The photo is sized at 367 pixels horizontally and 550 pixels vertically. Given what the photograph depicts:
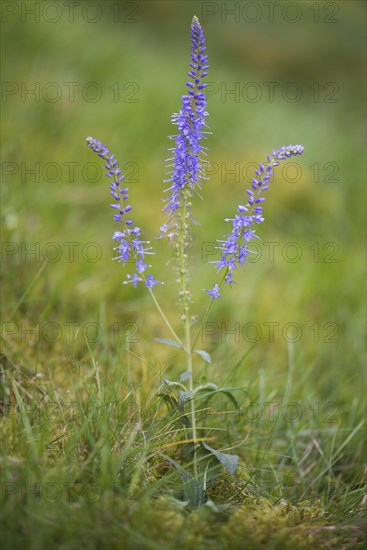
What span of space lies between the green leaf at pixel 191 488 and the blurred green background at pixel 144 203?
77 cm

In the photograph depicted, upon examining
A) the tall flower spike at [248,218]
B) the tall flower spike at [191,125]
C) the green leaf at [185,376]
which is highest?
the tall flower spike at [191,125]

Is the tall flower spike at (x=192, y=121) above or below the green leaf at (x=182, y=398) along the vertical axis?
above

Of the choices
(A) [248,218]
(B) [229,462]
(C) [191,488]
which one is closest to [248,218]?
(A) [248,218]

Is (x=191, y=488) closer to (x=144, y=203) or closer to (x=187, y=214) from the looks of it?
(x=187, y=214)

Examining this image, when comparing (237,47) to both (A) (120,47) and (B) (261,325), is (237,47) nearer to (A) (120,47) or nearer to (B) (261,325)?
(A) (120,47)

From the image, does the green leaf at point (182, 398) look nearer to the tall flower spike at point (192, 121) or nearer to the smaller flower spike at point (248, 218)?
the smaller flower spike at point (248, 218)

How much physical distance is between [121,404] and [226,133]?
5.82 m

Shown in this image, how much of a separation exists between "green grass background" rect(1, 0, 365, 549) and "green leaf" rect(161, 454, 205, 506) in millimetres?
96

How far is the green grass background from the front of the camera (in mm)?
1938

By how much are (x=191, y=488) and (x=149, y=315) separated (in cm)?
182

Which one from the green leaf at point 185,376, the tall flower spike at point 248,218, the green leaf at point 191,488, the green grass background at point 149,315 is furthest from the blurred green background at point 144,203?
the tall flower spike at point 248,218

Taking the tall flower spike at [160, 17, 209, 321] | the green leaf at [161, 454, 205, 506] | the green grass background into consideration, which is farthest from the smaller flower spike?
the green leaf at [161, 454, 205, 506]

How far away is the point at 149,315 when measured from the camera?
380cm

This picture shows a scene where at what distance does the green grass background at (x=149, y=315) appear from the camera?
1938 millimetres
